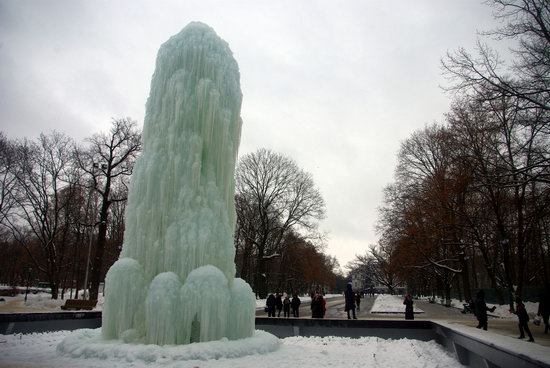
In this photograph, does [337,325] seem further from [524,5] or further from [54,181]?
[54,181]

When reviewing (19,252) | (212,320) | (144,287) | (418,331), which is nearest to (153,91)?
(144,287)

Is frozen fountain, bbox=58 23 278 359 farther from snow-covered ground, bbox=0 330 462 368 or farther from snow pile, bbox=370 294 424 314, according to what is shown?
snow pile, bbox=370 294 424 314

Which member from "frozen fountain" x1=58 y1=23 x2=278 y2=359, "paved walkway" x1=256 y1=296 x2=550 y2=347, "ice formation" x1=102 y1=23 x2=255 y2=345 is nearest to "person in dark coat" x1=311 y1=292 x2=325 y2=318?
"paved walkway" x1=256 y1=296 x2=550 y2=347

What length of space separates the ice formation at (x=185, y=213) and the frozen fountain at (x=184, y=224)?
3 centimetres

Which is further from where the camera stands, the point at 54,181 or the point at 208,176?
the point at 54,181

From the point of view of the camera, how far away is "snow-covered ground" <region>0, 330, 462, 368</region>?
8812 mm

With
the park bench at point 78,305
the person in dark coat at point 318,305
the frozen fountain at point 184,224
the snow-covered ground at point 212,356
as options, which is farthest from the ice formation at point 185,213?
the park bench at point 78,305

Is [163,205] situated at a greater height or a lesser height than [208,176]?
lesser

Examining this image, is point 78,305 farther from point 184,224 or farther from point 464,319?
point 464,319

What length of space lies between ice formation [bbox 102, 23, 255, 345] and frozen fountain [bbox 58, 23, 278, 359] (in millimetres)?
27

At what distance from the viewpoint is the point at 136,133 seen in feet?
99.8

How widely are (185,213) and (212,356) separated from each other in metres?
3.99

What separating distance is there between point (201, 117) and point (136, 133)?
19561 mm

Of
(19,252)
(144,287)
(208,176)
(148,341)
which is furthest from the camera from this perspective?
(19,252)
